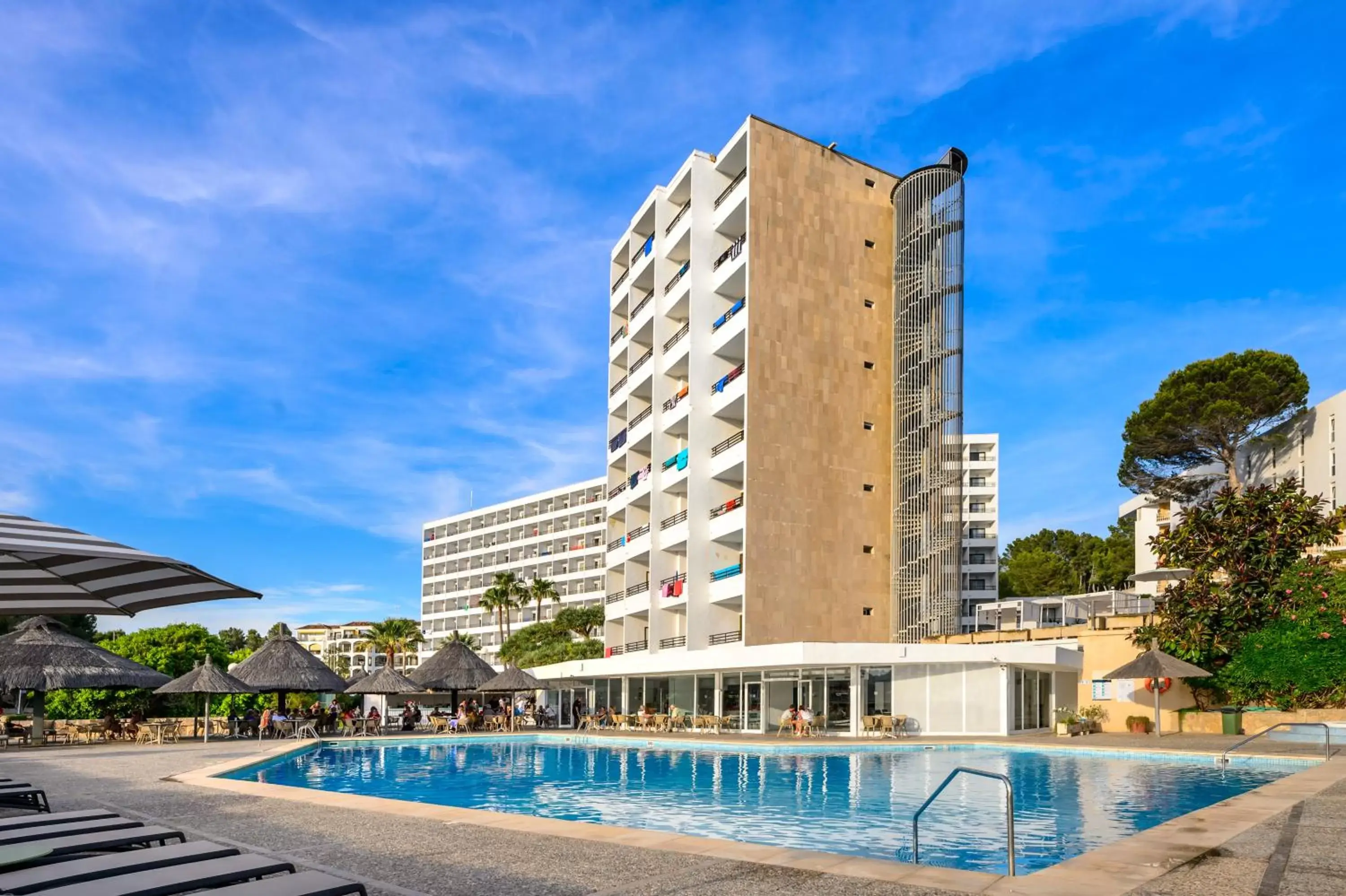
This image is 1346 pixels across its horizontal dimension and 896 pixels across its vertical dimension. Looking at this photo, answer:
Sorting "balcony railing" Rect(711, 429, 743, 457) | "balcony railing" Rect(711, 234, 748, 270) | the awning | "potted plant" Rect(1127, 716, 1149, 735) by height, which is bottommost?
"potted plant" Rect(1127, 716, 1149, 735)

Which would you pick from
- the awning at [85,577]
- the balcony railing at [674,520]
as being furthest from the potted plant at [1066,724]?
the awning at [85,577]

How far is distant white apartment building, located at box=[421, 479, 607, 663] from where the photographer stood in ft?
336

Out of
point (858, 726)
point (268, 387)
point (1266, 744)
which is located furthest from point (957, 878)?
point (268, 387)

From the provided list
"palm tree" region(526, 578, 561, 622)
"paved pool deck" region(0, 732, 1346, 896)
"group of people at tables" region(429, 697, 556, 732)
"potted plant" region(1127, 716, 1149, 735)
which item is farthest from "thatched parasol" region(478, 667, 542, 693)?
"palm tree" region(526, 578, 561, 622)

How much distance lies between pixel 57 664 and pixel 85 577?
79.4ft

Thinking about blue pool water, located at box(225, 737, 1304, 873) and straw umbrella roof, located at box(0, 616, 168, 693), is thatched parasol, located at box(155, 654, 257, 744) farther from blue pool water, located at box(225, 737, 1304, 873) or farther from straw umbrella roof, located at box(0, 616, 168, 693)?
blue pool water, located at box(225, 737, 1304, 873)

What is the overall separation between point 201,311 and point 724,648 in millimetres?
18686

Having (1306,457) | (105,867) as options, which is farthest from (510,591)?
(105,867)

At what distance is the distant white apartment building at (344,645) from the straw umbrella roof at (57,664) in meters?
114

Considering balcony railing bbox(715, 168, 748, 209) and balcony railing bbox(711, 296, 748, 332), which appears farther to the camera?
balcony railing bbox(715, 168, 748, 209)

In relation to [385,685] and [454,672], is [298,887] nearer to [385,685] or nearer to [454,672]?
[385,685]

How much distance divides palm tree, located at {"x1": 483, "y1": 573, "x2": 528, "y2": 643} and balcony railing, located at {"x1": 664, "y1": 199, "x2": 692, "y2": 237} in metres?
51.2

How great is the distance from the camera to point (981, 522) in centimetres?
8656

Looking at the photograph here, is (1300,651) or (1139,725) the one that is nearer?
(1300,651)
